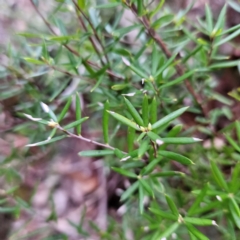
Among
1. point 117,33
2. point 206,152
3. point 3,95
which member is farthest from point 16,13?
point 206,152

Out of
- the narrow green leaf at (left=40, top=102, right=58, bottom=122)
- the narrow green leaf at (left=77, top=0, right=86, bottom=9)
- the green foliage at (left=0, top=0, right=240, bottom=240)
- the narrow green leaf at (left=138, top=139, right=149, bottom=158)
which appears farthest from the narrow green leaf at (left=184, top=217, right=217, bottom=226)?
the narrow green leaf at (left=77, top=0, right=86, bottom=9)

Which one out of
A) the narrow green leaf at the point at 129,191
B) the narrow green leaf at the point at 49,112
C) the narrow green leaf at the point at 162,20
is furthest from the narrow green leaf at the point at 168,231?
the narrow green leaf at the point at 162,20

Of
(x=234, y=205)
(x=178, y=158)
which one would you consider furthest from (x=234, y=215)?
(x=178, y=158)

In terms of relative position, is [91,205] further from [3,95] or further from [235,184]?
[235,184]

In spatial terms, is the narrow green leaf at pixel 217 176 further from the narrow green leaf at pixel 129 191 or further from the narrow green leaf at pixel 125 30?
the narrow green leaf at pixel 125 30

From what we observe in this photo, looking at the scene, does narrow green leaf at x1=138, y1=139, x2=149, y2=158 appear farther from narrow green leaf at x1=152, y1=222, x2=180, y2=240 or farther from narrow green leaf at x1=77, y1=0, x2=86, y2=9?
narrow green leaf at x1=77, y1=0, x2=86, y2=9

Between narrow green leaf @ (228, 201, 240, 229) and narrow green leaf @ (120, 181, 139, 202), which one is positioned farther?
narrow green leaf @ (120, 181, 139, 202)

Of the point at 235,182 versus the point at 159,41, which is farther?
the point at 159,41

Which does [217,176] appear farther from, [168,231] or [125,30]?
[125,30]
